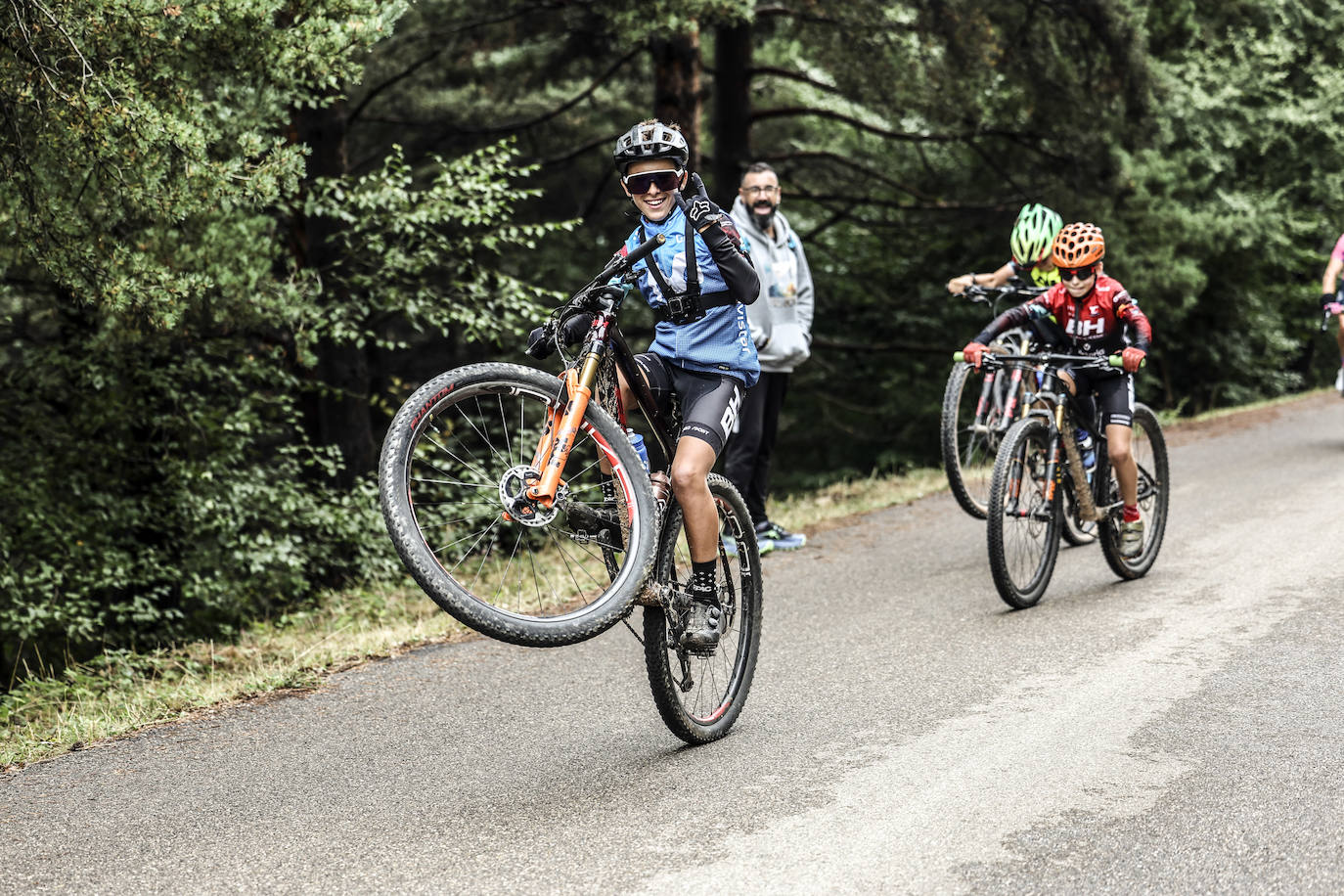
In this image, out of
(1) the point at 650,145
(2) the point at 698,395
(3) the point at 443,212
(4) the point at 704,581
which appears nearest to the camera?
(1) the point at 650,145

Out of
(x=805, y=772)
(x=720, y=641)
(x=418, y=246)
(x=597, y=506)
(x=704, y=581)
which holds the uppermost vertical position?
(x=418, y=246)

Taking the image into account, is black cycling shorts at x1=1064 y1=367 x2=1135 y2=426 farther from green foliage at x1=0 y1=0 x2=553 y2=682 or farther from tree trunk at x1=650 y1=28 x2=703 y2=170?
tree trunk at x1=650 y1=28 x2=703 y2=170

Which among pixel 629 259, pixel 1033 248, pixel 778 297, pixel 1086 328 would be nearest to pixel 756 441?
pixel 778 297

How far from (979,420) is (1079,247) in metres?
1.94

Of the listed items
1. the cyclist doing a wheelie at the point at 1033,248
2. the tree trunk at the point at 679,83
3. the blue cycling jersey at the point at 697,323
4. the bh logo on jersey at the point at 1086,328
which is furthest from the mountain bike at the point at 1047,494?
the tree trunk at the point at 679,83

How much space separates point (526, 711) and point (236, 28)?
14.8 feet

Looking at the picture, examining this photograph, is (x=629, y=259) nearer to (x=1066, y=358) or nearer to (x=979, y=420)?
(x=1066, y=358)

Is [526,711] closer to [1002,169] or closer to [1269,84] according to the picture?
[1002,169]

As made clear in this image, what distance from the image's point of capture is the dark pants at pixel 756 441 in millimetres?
8617

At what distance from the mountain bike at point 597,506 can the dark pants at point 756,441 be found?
311 cm

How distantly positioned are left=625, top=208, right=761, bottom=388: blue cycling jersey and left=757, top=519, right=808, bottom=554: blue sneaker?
4041mm

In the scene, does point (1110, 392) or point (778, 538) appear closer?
point (1110, 392)

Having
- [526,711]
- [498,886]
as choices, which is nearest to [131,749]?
[526,711]

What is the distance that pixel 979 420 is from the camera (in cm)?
907
